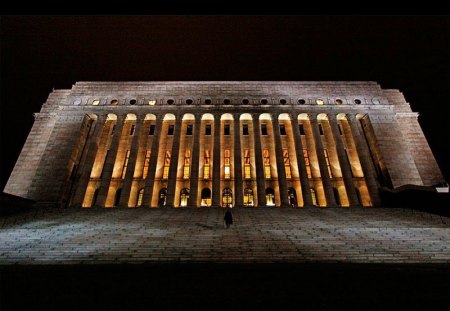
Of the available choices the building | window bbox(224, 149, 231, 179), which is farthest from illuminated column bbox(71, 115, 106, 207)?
window bbox(224, 149, 231, 179)

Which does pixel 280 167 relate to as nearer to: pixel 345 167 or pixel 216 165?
pixel 216 165

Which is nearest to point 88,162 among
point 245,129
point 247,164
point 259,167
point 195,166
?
point 195,166

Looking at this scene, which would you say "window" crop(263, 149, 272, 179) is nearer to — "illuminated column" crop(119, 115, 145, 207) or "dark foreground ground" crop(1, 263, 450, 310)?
"illuminated column" crop(119, 115, 145, 207)

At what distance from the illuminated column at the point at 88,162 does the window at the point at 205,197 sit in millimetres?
12442

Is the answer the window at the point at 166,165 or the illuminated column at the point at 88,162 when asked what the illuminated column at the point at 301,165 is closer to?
the window at the point at 166,165

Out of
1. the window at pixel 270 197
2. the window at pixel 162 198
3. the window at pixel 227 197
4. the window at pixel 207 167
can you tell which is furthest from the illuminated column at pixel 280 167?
the window at pixel 162 198

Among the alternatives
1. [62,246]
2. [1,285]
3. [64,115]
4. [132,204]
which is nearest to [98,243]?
[62,246]

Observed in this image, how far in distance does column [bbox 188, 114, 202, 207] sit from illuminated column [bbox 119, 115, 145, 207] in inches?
253

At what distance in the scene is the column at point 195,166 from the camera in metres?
28.3

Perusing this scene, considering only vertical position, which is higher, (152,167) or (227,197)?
(152,167)

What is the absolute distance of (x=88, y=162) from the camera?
30.8 meters

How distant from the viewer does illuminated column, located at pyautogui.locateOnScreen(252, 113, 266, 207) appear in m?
28.0

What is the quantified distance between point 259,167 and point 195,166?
6.90 m

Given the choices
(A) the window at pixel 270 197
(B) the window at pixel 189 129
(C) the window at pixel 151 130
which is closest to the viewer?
(A) the window at pixel 270 197
